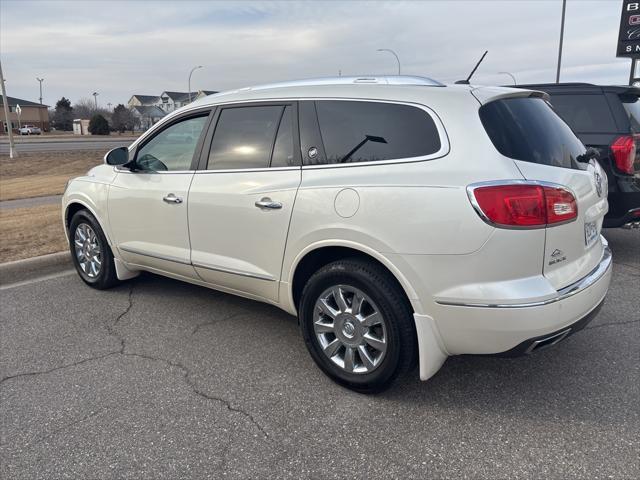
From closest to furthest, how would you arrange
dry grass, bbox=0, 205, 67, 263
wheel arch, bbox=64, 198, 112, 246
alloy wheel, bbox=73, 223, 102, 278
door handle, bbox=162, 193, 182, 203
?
door handle, bbox=162, 193, 182, 203
wheel arch, bbox=64, 198, 112, 246
alloy wheel, bbox=73, 223, 102, 278
dry grass, bbox=0, 205, 67, 263

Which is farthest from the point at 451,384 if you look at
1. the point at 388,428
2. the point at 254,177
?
the point at 254,177

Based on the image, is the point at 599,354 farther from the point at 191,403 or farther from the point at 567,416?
the point at 191,403

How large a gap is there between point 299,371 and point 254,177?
1.32m

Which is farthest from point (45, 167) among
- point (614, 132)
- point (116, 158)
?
point (614, 132)

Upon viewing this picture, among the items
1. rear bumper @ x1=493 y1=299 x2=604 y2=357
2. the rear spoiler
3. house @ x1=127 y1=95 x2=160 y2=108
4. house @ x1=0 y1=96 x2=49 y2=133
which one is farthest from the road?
house @ x1=127 y1=95 x2=160 y2=108

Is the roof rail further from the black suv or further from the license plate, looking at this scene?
the black suv

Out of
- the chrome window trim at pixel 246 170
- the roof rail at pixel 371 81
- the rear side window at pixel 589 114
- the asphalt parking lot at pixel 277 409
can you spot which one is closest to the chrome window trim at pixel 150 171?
the chrome window trim at pixel 246 170

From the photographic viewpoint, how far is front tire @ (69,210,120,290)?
15.9 feet

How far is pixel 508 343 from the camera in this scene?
2604 mm

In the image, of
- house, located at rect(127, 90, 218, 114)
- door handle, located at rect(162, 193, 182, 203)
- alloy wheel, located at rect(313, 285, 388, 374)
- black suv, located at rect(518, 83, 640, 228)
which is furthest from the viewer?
house, located at rect(127, 90, 218, 114)

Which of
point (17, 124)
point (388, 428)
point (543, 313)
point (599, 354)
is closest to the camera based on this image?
point (543, 313)

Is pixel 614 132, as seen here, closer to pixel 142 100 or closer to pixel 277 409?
pixel 277 409

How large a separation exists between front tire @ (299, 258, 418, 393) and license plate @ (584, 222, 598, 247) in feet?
3.56

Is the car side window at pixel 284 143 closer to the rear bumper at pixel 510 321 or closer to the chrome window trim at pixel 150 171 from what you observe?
the chrome window trim at pixel 150 171
